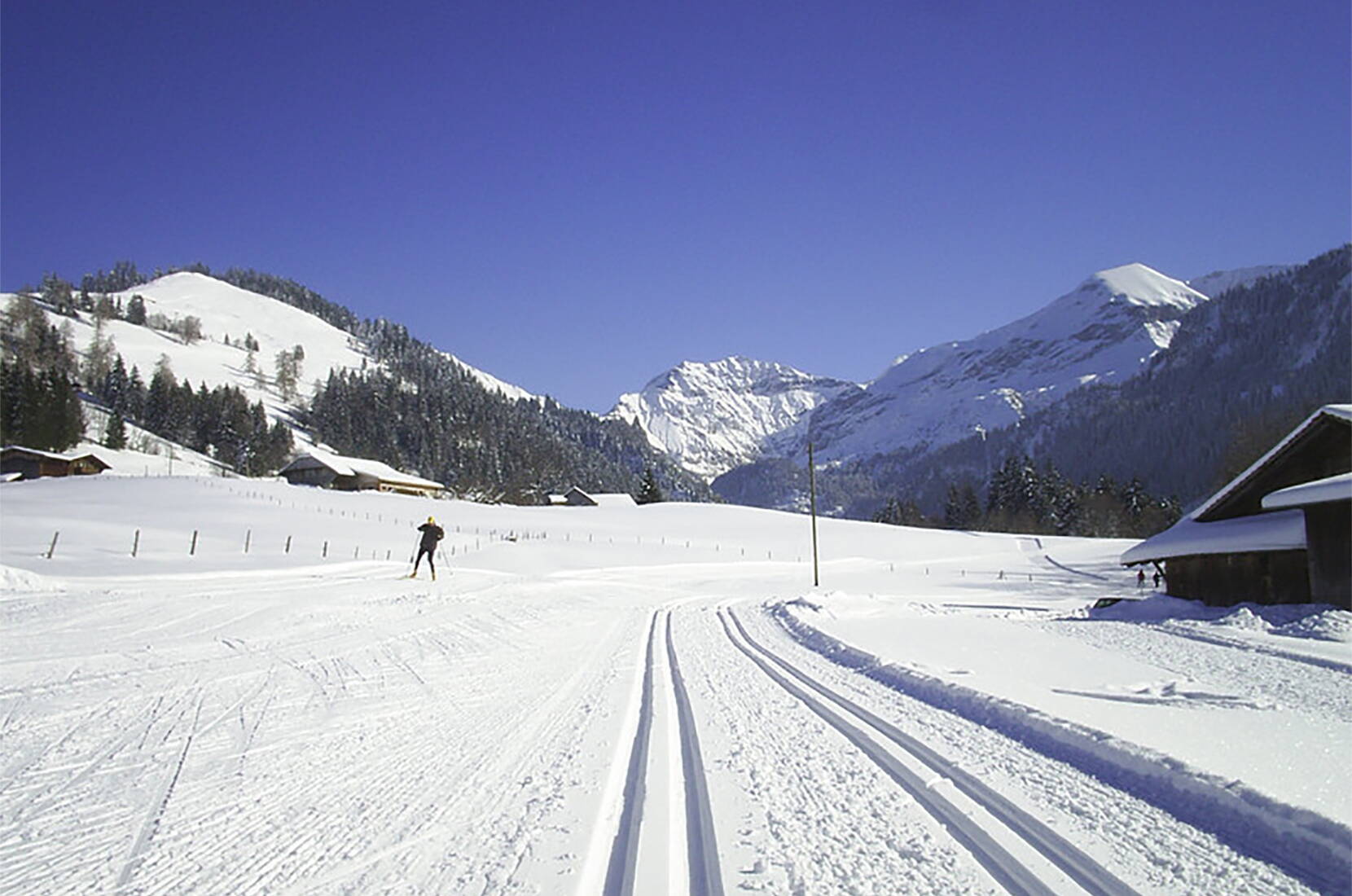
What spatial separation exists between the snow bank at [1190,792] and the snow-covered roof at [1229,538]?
1462 cm

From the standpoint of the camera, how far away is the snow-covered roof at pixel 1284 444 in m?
16.1

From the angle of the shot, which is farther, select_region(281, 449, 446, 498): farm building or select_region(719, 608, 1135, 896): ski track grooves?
select_region(281, 449, 446, 498): farm building

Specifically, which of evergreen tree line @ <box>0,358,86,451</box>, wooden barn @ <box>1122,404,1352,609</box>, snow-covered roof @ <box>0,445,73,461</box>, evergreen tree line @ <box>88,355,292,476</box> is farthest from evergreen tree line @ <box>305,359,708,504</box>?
wooden barn @ <box>1122,404,1352,609</box>

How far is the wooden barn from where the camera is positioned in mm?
15281

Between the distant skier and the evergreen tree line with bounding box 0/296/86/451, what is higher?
the evergreen tree line with bounding box 0/296/86/451

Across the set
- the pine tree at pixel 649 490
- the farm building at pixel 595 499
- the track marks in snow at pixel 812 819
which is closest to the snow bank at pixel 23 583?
the track marks in snow at pixel 812 819

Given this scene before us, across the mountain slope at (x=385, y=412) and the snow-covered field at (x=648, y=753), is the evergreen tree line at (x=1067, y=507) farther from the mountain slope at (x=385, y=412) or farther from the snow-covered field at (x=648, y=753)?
the snow-covered field at (x=648, y=753)

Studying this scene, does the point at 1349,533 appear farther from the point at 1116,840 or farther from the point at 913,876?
the point at 913,876

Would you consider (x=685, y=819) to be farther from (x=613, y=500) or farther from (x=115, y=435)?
(x=115, y=435)

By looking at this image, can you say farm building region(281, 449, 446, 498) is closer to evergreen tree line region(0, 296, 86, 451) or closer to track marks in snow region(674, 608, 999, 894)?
evergreen tree line region(0, 296, 86, 451)

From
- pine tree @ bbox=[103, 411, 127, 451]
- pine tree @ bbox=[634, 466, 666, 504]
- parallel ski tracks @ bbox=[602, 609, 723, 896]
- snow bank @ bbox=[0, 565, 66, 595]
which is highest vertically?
pine tree @ bbox=[103, 411, 127, 451]

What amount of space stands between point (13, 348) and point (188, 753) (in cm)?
13979

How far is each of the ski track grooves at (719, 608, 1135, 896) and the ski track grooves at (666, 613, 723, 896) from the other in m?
1.32

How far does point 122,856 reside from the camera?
347 centimetres
